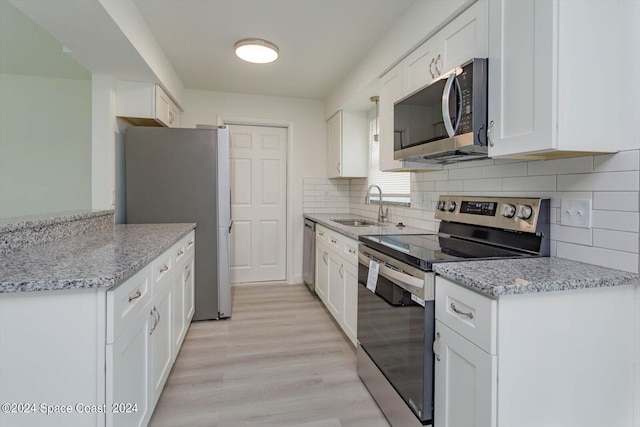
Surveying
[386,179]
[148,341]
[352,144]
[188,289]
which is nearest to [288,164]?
[352,144]

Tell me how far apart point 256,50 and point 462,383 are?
2.59 m

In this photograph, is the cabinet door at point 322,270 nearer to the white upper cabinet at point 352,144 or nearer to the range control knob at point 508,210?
the white upper cabinet at point 352,144

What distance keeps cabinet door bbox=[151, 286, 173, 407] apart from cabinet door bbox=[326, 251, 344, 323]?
3.98 feet

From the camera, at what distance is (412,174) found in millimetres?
2609

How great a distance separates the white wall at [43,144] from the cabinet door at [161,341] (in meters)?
2.58

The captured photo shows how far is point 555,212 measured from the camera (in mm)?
1409

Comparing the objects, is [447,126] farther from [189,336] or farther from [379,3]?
[189,336]

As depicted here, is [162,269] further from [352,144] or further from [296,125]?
[296,125]

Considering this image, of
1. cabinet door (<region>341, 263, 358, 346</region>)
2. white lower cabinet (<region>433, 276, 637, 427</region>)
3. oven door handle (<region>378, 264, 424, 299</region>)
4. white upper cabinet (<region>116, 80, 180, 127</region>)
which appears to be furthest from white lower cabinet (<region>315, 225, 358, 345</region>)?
white upper cabinet (<region>116, 80, 180, 127</region>)

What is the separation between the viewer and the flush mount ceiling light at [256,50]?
8.11ft

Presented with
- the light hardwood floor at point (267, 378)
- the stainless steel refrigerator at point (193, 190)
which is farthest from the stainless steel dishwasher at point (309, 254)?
the stainless steel refrigerator at point (193, 190)

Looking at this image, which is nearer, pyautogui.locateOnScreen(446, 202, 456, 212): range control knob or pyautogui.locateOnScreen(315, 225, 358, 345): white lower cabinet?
pyautogui.locateOnScreen(446, 202, 456, 212): range control knob

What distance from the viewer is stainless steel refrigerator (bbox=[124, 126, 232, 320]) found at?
2676 millimetres

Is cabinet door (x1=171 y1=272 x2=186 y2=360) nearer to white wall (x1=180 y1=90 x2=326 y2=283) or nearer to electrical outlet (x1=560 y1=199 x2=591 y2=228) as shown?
white wall (x1=180 y1=90 x2=326 y2=283)
